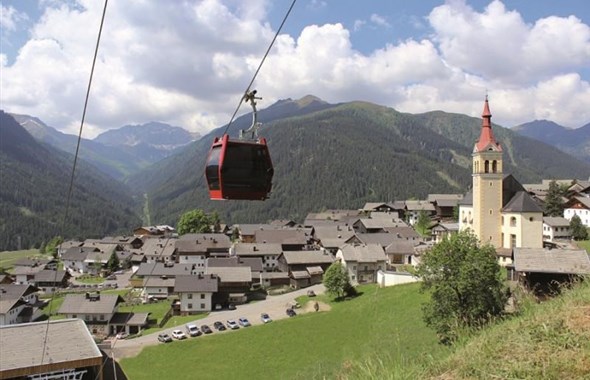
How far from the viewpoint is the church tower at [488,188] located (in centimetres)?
4588

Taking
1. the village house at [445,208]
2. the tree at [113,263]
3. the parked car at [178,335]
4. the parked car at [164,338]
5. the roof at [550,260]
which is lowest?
the parked car at [164,338]

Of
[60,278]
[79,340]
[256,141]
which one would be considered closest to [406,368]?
[256,141]

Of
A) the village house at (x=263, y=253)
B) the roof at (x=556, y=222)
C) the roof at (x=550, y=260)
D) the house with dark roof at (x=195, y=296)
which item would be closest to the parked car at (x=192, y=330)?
the house with dark roof at (x=195, y=296)

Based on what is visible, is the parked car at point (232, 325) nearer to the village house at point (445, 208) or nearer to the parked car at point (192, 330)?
the parked car at point (192, 330)

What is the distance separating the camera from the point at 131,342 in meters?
42.0

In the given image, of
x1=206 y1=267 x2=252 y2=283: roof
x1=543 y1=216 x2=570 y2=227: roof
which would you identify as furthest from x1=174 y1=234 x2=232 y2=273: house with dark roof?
x1=543 y1=216 x2=570 y2=227: roof

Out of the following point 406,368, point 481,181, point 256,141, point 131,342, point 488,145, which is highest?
point 488,145

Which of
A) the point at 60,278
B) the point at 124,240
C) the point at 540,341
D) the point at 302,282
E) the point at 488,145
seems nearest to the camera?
the point at 540,341

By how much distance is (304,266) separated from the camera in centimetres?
6481

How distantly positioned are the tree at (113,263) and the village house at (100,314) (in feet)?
112

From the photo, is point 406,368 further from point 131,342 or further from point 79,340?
point 131,342

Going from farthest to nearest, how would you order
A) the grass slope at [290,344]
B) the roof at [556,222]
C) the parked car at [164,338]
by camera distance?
the roof at [556,222], the parked car at [164,338], the grass slope at [290,344]

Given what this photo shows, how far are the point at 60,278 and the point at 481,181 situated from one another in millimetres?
65880

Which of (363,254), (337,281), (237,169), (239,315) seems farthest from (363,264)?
(237,169)
